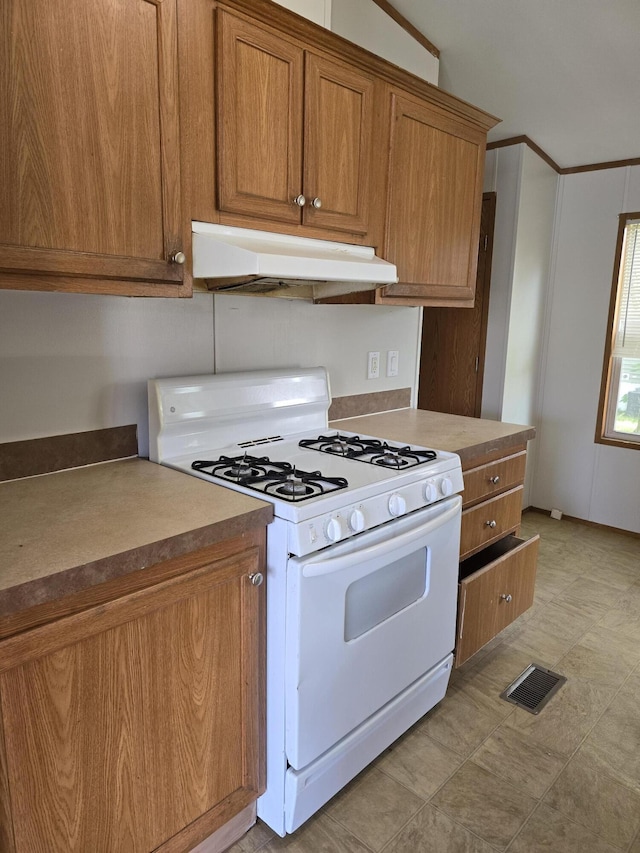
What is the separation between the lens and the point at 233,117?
1526mm

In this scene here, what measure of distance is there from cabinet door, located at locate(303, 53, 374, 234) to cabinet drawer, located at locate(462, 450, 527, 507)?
0.96m

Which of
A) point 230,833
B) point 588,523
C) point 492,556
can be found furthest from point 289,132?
point 588,523

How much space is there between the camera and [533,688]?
7.20 feet

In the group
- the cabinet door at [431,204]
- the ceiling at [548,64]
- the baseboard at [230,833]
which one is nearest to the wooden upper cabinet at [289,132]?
the cabinet door at [431,204]

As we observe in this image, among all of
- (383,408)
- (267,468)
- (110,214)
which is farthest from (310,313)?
(110,214)

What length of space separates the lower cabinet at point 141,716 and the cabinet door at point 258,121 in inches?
37.9

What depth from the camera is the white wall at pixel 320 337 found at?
1997 mm

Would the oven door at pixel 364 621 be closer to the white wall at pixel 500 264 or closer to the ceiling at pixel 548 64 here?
the white wall at pixel 500 264

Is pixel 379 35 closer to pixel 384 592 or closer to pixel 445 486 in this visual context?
pixel 445 486

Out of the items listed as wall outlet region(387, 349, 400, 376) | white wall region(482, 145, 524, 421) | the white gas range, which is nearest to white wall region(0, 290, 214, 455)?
the white gas range

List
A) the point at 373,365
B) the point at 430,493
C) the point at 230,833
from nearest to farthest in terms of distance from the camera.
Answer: the point at 230,833
the point at 430,493
the point at 373,365

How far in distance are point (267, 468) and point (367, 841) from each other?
1.05 m

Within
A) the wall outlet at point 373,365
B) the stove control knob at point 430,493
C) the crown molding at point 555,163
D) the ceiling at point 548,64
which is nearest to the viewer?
the stove control knob at point 430,493

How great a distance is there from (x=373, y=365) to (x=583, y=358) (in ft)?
6.14
